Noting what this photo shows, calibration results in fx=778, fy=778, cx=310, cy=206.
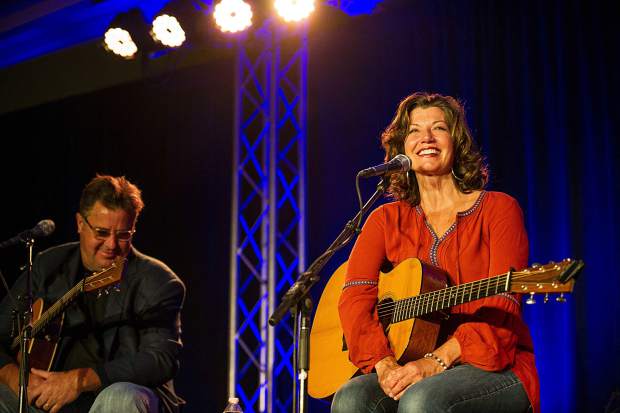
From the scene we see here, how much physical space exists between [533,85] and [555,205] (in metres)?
0.91

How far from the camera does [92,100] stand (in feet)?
28.5

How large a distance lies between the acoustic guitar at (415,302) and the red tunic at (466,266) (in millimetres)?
79

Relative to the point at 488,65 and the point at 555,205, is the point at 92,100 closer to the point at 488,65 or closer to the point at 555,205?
the point at 488,65

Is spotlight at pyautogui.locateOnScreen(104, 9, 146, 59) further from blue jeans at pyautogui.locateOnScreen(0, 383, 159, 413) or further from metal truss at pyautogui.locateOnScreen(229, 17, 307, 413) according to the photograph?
blue jeans at pyautogui.locateOnScreen(0, 383, 159, 413)

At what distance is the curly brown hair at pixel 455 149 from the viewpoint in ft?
11.3

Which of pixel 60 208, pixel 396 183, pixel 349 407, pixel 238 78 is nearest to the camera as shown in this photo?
pixel 349 407

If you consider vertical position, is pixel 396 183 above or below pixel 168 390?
above

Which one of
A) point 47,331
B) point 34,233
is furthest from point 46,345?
point 34,233

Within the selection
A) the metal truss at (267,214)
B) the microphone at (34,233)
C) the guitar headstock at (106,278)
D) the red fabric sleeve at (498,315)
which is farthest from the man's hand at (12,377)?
the metal truss at (267,214)

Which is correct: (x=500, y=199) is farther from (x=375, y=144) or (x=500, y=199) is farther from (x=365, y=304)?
Result: (x=375, y=144)

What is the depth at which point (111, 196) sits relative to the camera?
4.23 metres

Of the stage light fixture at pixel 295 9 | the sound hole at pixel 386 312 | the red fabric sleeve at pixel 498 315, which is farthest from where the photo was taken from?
the stage light fixture at pixel 295 9

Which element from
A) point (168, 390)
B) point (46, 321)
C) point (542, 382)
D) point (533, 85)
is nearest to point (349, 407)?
point (168, 390)

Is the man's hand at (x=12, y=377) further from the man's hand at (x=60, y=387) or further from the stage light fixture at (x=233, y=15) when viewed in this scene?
the stage light fixture at (x=233, y=15)
